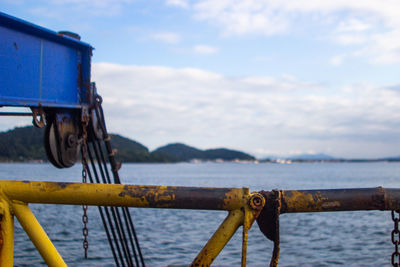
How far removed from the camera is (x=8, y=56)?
544cm

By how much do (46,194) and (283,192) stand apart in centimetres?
154

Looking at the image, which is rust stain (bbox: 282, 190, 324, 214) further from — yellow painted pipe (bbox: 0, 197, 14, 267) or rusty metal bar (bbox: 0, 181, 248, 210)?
yellow painted pipe (bbox: 0, 197, 14, 267)

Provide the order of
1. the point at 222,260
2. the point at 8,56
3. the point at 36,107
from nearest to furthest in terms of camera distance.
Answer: the point at 8,56 < the point at 36,107 < the point at 222,260

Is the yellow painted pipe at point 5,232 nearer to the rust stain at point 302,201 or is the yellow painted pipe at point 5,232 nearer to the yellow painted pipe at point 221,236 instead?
the yellow painted pipe at point 221,236

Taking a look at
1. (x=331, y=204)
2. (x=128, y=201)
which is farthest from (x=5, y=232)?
(x=331, y=204)

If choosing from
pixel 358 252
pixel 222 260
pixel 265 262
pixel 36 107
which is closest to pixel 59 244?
pixel 222 260

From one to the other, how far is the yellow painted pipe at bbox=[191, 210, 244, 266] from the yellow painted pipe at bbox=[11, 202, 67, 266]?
37.6 inches

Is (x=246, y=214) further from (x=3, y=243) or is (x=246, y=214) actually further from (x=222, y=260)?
(x=222, y=260)

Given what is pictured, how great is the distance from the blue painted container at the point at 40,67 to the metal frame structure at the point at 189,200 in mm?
3024

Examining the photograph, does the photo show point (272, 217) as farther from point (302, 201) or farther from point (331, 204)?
point (331, 204)

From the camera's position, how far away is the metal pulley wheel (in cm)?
676

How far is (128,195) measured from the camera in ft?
8.77

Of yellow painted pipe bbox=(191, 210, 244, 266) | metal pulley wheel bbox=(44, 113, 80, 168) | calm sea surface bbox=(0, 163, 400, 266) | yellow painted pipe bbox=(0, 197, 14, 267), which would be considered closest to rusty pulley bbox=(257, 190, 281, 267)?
yellow painted pipe bbox=(191, 210, 244, 266)

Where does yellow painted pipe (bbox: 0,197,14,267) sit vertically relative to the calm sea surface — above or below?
above
